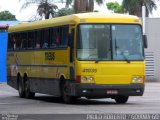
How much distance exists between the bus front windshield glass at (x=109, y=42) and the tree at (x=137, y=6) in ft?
89.4

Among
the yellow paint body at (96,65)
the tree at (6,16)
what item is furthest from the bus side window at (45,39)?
the tree at (6,16)

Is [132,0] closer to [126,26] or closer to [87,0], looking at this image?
[87,0]

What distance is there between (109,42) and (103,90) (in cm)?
169

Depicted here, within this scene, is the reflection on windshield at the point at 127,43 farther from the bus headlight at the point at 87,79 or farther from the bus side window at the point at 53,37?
the bus side window at the point at 53,37

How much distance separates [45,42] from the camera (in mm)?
27516

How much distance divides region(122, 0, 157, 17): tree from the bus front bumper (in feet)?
91.5

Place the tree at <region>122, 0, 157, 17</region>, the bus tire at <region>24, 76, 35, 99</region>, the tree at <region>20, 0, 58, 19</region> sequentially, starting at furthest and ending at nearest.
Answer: the tree at <region>20, 0, 58, 19</region>
the tree at <region>122, 0, 157, 17</region>
the bus tire at <region>24, 76, 35, 99</region>

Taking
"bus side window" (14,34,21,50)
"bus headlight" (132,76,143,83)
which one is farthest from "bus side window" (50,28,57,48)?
"bus side window" (14,34,21,50)

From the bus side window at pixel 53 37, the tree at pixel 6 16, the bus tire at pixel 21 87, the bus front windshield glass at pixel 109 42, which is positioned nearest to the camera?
the bus front windshield glass at pixel 109 42

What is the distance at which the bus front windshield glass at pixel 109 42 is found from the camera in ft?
78.8

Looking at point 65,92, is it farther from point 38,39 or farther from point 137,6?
point 137,6

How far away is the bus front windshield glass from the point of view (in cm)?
2403

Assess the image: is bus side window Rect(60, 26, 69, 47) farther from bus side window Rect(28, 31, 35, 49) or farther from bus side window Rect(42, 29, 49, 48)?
bus side window Rect(28, 31, 35, 49)

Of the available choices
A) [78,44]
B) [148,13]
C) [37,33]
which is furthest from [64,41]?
[148,13]
